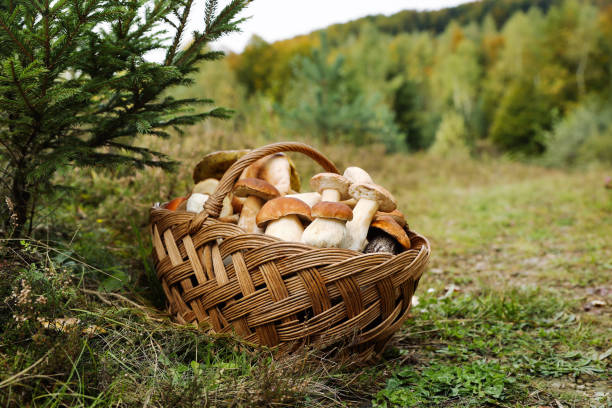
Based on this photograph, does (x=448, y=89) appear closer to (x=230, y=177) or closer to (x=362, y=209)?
(x=362, y=209)

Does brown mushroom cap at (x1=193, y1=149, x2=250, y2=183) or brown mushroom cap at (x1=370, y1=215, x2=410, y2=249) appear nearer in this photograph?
brown mushroom cap at (x1=370, y1=215, x2=410, y2=249)

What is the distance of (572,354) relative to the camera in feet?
6.21

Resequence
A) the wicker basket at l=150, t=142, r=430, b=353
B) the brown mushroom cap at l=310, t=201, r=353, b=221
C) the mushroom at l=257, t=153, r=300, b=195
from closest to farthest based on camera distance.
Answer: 1. the wicker basket at l=150, t=142, r=430, b=353
2. the brown mushroom cap at l=310, t=201, r=353, b=221
3. the mushroom at l=257, t=153, r=300, b=195

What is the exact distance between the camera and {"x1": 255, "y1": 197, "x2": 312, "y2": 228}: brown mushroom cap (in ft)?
5.61

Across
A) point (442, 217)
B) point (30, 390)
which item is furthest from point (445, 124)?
point (30, 390)

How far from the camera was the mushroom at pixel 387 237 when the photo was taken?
175 cm

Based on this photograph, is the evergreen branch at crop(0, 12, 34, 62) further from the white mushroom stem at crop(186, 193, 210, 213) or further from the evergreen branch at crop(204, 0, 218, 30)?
the white mushroom stem at crop(186, 193, 210, 213)

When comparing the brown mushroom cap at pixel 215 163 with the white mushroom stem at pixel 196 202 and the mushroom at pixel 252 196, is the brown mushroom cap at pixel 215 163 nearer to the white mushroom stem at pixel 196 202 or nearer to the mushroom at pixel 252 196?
the white mushroom stem at pixel 196 202

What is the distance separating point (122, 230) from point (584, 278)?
11.0 ft

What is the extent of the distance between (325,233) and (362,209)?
Result: 0.88ft

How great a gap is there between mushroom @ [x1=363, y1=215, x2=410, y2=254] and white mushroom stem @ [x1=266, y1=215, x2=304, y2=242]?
316 mm

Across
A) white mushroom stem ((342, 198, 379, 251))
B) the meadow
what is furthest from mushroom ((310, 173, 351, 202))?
the meadow

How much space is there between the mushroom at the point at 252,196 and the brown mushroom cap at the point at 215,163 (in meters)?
0.38

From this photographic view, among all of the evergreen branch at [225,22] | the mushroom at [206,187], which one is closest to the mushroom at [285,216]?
the mushroom at [206,187]
